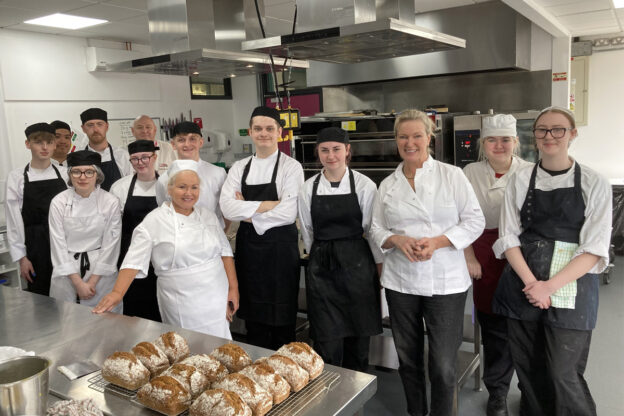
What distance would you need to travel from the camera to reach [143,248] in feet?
6.86

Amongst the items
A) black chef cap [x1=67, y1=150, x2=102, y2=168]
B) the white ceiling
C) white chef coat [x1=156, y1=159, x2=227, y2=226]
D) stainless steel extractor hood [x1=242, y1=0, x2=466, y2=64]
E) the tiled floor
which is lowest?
the tiled floor

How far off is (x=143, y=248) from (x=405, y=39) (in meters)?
1.60

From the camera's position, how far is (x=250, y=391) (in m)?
1.19

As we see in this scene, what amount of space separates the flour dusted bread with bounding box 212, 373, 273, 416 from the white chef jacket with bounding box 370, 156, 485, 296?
45.4 inches

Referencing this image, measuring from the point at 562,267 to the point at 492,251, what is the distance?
1.82ft

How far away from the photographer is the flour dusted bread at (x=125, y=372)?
1.31 meters

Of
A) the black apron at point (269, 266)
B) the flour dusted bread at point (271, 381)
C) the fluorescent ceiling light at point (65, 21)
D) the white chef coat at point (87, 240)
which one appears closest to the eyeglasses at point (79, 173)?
the white chef coat at point (87, 240)

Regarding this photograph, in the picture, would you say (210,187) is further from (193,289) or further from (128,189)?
(193,289)

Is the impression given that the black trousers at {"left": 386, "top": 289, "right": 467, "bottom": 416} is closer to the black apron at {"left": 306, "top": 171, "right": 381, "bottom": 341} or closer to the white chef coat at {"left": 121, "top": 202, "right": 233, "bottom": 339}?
the black apron at {"left": 306, "top": 171, "right": 381, "bottom": 341}

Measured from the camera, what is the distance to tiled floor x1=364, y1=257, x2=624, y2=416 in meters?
2.66

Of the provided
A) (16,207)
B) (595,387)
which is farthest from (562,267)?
(16,207)

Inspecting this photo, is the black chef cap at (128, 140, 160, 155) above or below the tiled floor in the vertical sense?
above

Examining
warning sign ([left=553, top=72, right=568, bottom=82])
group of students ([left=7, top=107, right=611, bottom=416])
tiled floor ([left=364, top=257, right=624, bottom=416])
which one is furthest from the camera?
warning sign ([left=553, top=72, right=568, bottom=82])

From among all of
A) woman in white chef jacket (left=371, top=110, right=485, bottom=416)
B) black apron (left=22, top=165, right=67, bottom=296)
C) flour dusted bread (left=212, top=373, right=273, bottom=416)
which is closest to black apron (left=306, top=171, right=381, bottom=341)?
→ woman in white chef jacket (left=371, top=110, right=485, bottom=416)
